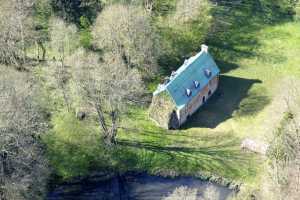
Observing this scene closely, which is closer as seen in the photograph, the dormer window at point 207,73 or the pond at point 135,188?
the pond at point 135,188

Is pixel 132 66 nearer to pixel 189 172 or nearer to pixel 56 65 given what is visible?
pixel 56 65

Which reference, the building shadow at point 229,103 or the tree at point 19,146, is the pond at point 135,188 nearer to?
the tree at point 19,146

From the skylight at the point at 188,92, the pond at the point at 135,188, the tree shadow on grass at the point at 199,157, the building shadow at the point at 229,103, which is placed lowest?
the pond at the point at 135,188

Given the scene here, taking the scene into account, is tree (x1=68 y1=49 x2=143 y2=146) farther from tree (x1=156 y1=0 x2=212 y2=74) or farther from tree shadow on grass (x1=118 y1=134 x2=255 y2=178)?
tree (x1=156 y1=0 x2=212 y2=74)

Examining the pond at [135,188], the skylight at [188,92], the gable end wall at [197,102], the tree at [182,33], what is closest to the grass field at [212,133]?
the gable end wall at [197,102]

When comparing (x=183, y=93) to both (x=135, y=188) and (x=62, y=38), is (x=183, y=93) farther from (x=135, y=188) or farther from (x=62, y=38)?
(x=62, y=38)

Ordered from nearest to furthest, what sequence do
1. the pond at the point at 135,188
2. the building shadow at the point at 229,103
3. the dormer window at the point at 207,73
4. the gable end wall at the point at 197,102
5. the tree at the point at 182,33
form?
the pond at the point at 135,188, the gable end wall at the point at 197,102, the building shadow at the point at 229,103, the dormer window at the point at 207,73, the tree at the point at 182,33

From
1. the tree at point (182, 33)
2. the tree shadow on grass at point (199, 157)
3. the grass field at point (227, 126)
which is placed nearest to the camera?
the tree shadow on grass at point (199, 157)

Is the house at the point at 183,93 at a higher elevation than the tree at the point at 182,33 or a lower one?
lower

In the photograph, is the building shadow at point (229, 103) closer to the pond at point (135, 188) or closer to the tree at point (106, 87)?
the tree at point (106, 87)
